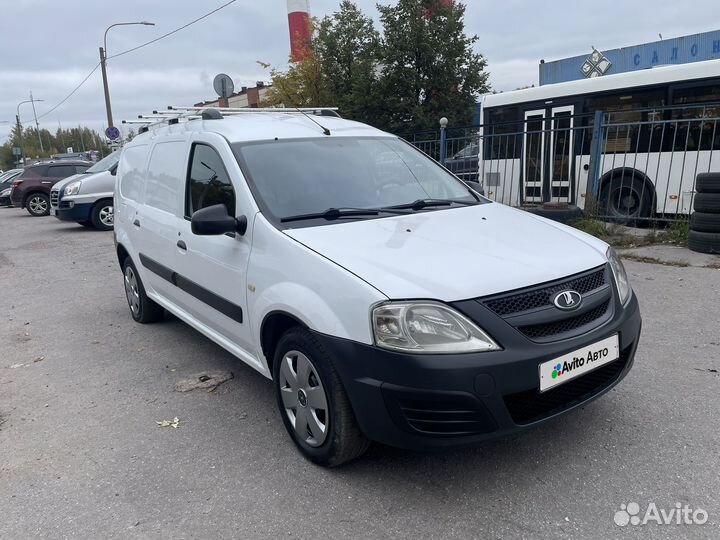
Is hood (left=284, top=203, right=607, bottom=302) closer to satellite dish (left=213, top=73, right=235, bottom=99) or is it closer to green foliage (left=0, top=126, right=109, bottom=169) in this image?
satellite dish (left=213, top=73, right=235, bottom=99)

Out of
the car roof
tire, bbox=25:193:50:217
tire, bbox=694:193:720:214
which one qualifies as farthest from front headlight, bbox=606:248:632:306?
tire, bbox=25:193:50:217

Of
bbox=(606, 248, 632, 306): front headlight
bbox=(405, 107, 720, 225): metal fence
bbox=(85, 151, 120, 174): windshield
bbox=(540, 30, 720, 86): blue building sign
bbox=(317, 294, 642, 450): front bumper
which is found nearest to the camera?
bbox=(317, 294, 642, 450): front bumper

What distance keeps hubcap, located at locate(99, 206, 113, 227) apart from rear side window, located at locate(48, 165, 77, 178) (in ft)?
19.9

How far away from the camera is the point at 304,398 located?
2.90 m

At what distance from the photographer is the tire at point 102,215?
13.1 meters

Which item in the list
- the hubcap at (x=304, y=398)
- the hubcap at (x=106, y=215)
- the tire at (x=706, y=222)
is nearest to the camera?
the hubcap at (x=304, y=398)

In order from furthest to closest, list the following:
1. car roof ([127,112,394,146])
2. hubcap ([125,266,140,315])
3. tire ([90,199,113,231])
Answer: tire ([90,199,113,231]), hubcap ([125,266,140,315]), car roof ([127,112,394,146])

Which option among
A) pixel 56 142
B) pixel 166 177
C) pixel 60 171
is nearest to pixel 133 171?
pixel 166 177

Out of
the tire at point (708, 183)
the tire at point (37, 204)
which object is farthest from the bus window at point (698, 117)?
the tire at point (37, 204)

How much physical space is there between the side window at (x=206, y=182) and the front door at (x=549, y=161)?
6952mm

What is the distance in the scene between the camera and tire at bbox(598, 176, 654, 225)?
30.0 feet

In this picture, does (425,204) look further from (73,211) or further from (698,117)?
(73,211)

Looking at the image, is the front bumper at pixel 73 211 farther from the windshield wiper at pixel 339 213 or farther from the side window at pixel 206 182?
the windshield wiper at pixel 339 213

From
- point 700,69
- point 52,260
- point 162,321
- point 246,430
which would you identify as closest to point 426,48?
point 700,69
